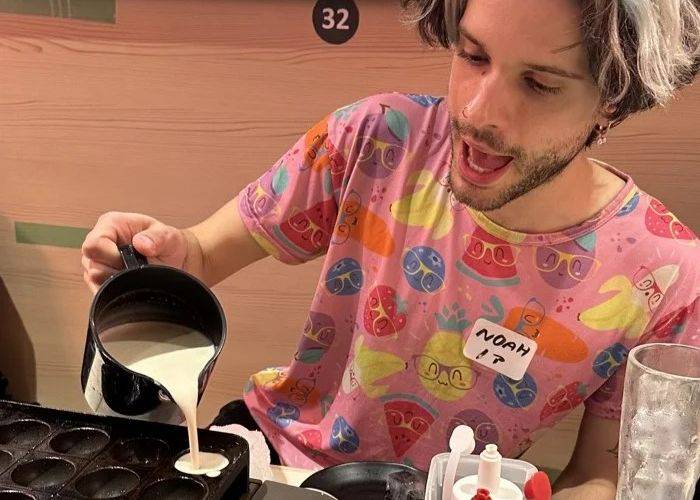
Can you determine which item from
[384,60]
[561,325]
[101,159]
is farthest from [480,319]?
[101,159]

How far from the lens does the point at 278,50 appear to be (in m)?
1.91

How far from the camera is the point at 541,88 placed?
1.11 meters

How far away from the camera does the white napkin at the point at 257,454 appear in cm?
108

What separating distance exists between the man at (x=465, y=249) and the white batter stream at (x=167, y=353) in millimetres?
112

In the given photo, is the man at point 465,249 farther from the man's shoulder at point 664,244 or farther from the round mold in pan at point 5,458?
the round mold in pan at point 5,458

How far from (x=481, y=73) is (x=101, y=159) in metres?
1.31

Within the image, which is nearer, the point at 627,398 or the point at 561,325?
the point at 627,398

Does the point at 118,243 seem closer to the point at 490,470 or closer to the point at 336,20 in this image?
the point at 490,470

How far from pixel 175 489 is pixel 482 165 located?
625mm

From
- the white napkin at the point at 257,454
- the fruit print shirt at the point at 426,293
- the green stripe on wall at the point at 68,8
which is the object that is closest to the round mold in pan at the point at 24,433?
the white napkin at the point at 257,454

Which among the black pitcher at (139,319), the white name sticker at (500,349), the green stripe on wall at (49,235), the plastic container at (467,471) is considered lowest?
the green stripe on wall at (49,235)

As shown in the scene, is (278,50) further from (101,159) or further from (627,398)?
(627,398)

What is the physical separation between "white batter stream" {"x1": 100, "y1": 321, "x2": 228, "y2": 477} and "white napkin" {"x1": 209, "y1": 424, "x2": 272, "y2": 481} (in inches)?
3.3

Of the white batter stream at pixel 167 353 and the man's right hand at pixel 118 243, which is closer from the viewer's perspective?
the white batter stream at pixel 167 353
